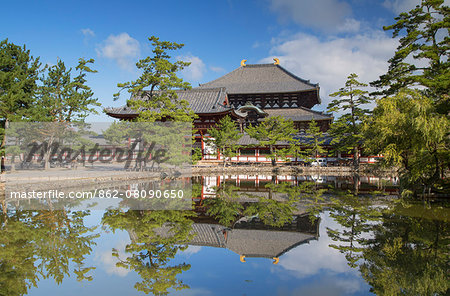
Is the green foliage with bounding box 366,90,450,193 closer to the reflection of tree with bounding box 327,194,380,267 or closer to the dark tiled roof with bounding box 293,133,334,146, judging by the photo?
the reflection of tree with bounding box 327,194,380,267

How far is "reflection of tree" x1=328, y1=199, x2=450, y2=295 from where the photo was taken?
5.90 metres

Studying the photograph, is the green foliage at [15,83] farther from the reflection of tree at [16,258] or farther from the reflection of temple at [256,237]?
the reflection of temple at [256,237]

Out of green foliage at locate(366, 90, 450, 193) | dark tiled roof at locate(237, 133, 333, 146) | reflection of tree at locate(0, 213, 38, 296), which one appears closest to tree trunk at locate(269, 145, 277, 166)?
dark tiled roof at locate(237, 133, 333, 146)

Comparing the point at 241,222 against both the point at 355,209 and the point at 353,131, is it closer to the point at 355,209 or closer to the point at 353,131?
the point at 355,209

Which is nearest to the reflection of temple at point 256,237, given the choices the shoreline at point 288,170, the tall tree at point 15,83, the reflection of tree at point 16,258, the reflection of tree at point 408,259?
the reflection of tree at point 408,259

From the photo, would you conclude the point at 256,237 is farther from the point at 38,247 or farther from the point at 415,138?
the point at 415,138

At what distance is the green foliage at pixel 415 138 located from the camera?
1341 centimetres

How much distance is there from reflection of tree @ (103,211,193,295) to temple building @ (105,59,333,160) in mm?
23886

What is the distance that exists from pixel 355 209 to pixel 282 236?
18.4ft

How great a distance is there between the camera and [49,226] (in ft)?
32.2

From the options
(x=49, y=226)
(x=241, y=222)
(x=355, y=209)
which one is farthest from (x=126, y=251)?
(x=355, y=209)

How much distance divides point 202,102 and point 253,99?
36.3ft

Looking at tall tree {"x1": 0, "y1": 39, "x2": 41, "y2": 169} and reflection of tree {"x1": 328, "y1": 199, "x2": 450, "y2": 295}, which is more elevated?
tall tree {"x1": 0, "y1": 39, "x2": 41, "y2": 169}

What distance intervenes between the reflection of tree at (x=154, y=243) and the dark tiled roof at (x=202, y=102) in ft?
78.4
